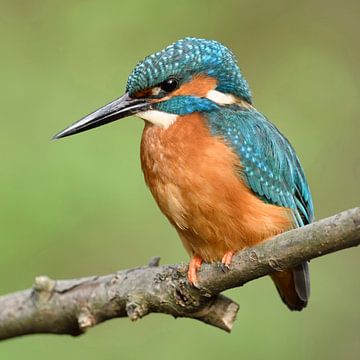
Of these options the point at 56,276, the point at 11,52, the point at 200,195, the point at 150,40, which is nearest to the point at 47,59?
the point at 11,52

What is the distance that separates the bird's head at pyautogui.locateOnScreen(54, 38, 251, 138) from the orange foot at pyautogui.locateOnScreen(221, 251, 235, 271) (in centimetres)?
56

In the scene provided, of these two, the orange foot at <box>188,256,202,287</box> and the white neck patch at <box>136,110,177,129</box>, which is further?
the white neck patch at <box>136,110,177,129</box>

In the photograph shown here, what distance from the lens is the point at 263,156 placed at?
11.5 feet

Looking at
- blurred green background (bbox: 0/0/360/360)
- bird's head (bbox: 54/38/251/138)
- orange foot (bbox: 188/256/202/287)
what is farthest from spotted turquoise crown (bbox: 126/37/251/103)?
blurred green background (bbox: 0/0/360/360)

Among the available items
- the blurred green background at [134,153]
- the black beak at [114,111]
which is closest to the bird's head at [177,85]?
the black beak at [114,111]

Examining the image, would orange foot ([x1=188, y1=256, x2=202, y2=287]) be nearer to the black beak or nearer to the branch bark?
the branch bark

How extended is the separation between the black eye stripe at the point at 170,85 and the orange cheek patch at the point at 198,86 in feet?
0.06

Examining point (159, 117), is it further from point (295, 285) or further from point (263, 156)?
point (295, 285)

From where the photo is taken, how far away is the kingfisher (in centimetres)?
336

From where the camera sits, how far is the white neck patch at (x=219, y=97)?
355 centimetres

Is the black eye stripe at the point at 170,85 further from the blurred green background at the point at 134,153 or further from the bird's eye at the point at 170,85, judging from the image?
the blurred green background at the point at 134,153

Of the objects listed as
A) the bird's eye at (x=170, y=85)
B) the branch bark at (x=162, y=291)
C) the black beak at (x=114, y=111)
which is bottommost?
the branch bark at (x=162, y=291)

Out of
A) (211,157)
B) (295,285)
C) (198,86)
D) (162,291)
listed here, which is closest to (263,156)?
(211,157)

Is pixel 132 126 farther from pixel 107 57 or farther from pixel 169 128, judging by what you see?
pixel 169 128
